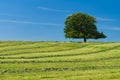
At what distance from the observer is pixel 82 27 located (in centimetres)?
13812

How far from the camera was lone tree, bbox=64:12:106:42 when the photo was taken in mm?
136250

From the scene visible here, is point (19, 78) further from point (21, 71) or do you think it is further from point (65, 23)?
point (65, 23)

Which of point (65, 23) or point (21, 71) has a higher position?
point (65, 23)

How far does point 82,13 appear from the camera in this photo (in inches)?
5487

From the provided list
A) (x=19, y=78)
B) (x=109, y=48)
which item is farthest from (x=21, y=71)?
(x=109, y=48)

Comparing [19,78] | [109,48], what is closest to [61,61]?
[19,78]

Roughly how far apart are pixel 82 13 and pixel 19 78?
10632 cm

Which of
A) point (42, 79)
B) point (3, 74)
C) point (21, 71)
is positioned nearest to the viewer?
point (42, 79)

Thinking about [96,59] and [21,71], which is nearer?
[21,71]

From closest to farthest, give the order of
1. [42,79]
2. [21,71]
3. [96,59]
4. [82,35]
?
[42,79]
[21,71]
[96,59]
[82,35]

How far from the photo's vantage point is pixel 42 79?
33.9 meters

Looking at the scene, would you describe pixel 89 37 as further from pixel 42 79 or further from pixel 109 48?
pixel 42 79

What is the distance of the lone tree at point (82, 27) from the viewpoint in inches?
5364

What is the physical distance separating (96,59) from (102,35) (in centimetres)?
8008
